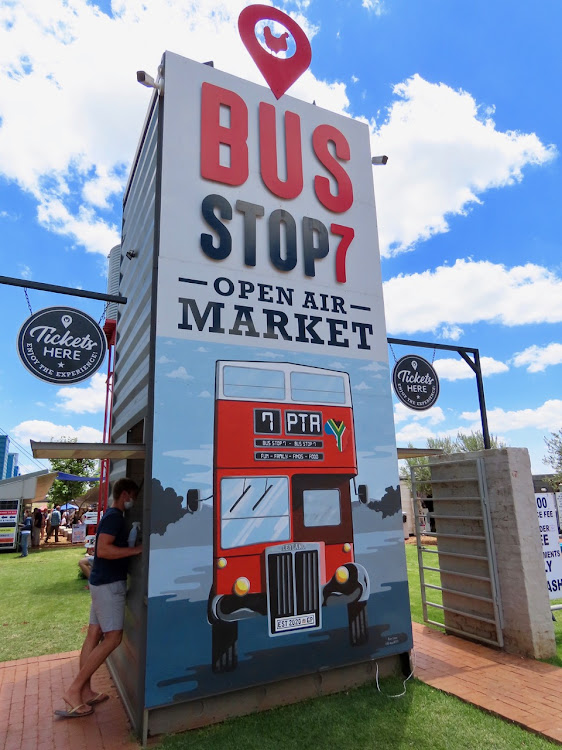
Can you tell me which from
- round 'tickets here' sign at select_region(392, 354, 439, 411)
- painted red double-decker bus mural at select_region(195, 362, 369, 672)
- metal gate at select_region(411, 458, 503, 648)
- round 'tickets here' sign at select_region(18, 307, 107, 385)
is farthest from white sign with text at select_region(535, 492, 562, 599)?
round 'tickets here' sign at select_region(18, 307, 107, 385)

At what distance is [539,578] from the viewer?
5.88 metres

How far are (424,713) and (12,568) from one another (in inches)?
484

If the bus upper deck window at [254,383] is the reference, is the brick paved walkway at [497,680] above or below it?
below

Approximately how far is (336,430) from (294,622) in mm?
1962

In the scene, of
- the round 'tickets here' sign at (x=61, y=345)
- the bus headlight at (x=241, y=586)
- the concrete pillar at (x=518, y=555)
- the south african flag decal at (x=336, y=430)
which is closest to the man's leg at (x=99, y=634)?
the bus headlight at (x=241, y=586)

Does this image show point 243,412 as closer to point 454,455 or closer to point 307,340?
point 307,340

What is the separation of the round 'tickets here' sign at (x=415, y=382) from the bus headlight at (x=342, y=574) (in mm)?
2835

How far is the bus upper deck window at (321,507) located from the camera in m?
4.83

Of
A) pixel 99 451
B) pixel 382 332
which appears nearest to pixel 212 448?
pixel 99 451

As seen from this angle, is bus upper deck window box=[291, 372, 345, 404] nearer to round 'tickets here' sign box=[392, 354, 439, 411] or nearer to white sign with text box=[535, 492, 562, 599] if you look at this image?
round 'tickets here' sign box=[392, 354, 439, 411]

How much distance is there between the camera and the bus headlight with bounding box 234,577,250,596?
4367 mm

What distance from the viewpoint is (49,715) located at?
14.3 feet

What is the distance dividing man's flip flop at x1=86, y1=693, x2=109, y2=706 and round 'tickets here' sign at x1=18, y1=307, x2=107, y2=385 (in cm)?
315

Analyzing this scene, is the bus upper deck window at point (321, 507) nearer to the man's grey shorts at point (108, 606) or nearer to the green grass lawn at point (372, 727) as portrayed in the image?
the green grass lawn at point (372, 727)
